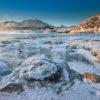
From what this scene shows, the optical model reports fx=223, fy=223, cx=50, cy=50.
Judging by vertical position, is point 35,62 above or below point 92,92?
above

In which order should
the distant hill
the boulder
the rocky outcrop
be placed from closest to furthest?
the rocky outcrop → the boulder → the distant hill

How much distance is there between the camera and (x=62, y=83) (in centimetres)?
651

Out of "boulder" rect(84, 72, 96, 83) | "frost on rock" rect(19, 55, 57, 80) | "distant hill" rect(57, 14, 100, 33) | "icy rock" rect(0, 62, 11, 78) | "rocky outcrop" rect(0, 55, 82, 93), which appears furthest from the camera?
"distant hill" rect(57, 14, 100, 33)

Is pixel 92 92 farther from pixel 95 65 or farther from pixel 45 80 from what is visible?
pixel 95 65

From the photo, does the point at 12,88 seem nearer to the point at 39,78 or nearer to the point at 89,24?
the point at 39,78

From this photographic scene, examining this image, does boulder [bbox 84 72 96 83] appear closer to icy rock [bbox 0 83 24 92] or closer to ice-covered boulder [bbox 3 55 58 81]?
ice-covered boulder [bbox 3 55 58 81]

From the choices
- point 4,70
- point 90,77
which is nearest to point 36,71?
point 4,70

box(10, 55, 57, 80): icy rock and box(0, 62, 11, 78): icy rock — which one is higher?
box(10, 55, 57, 80): icy rock

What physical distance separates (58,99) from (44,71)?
1121mm

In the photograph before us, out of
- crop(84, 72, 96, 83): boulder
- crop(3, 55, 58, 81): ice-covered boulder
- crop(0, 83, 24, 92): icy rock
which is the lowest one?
crop(84, 72, 96, 83): boulder

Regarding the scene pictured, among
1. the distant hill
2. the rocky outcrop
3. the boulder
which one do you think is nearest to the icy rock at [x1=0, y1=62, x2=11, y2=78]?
the rocky outcrop

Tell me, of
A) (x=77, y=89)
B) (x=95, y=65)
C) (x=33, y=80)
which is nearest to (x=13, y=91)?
(x=33, y=80)

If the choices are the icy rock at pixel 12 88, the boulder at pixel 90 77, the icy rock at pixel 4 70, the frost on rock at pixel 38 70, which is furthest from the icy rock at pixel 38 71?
the boulder at pixel 90 77

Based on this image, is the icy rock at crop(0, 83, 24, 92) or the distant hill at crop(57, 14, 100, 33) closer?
the icy rock at crop(0, 83, 24, 92)
